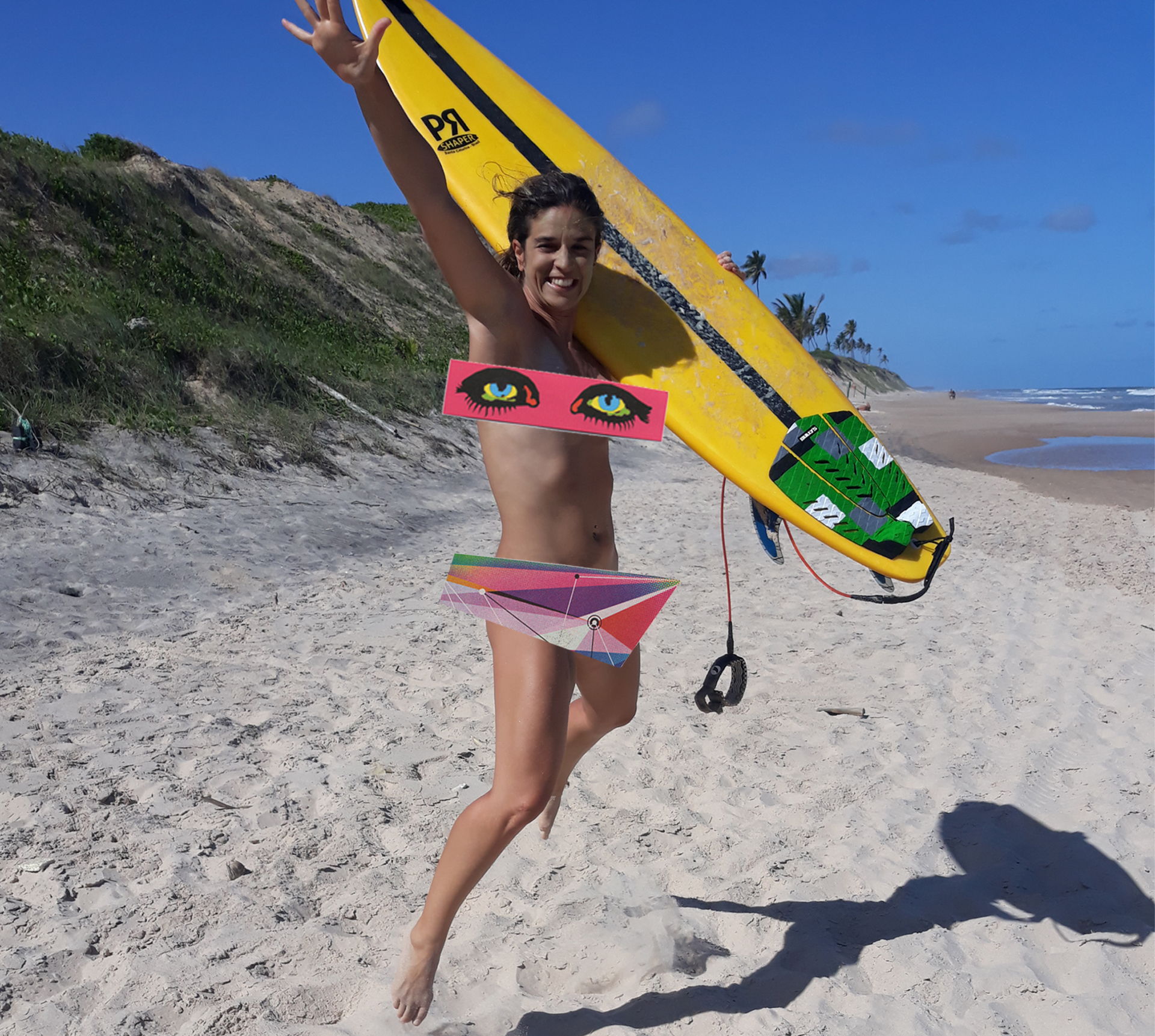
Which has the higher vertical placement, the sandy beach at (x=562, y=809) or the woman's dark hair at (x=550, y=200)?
the woman's dark hair at (x=550, y=200)

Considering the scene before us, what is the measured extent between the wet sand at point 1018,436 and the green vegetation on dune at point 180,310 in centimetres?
1008

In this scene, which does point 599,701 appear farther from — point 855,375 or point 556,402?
point 855,375

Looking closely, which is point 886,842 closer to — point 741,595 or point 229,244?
point 741,595

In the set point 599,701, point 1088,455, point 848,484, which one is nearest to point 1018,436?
point 1088,455

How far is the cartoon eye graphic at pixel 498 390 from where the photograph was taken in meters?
1.60

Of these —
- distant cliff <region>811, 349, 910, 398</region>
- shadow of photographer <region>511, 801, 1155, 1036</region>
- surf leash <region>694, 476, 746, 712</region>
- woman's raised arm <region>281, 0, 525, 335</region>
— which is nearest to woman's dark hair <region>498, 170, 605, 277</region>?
woman's raised arm <region>281, 0, 525, 335</region>

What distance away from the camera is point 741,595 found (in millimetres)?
5574

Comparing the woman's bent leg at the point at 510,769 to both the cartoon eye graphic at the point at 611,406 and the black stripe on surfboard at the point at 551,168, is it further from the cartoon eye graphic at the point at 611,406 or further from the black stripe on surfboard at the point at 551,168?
the black stripe on surfboard at the point at 551,168

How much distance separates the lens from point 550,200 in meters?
1.78

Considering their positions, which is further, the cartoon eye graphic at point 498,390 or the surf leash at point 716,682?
the surf leash at point 716,682

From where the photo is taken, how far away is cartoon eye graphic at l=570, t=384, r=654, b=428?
1642 mm

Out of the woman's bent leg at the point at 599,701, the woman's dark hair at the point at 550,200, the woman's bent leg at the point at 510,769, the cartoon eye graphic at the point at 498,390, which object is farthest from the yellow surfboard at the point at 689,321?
the woman's bent leg at the point at 510,769

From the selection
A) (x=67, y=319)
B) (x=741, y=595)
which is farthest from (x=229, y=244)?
(x=741, y=595)

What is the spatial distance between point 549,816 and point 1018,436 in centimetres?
2526
